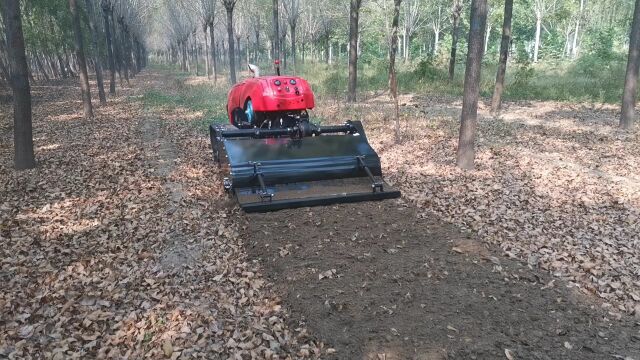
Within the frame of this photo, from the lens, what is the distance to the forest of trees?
50.6ft

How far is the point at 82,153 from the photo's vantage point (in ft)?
35.7

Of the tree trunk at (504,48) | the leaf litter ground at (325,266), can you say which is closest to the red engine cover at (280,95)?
the leaf litter ground at (325,266)

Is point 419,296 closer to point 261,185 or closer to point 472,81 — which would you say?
point 261,185

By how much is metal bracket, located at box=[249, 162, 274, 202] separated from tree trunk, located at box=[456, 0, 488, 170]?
186 inches

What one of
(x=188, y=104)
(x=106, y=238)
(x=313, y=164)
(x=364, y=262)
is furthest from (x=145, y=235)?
(x=188, y=104)

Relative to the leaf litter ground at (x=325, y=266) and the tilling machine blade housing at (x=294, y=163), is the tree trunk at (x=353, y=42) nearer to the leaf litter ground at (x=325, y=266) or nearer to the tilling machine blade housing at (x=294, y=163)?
the leaf litter ground at (x=325, y=266)

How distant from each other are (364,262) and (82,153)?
866 centimetres

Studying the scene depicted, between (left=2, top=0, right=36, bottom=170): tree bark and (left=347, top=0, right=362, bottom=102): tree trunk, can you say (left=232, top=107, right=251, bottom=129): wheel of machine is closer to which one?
(left=2, top=0, right=36, bottom=170): tree bark

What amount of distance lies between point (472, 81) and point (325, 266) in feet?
18.1

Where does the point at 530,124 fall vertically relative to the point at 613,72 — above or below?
below

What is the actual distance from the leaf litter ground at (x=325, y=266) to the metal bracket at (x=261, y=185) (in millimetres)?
373

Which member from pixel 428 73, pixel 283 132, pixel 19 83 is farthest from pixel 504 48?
pixel 19 83

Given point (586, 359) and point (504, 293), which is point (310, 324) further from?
point (586, 359)

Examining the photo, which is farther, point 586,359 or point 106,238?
point 106,238
